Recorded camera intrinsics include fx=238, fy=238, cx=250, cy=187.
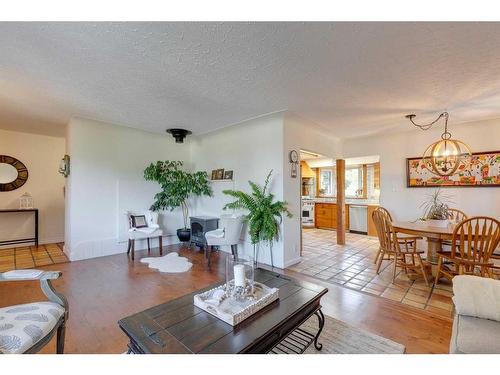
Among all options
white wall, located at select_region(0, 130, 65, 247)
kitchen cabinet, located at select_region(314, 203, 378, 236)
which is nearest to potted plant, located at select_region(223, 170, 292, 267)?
kitchen cabinet, located at select_region(314, 203, 378, 236)

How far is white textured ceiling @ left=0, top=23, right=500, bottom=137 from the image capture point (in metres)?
1.75

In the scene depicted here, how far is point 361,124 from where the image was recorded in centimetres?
418

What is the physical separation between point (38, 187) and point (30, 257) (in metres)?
1.76

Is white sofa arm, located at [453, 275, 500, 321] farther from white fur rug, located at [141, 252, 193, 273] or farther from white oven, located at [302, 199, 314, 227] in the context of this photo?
white oven, located at [302, 199, 314, 227]

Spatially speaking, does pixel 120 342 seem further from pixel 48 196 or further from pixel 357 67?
pixel 48 196

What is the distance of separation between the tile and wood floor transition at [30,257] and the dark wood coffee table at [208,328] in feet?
11.8

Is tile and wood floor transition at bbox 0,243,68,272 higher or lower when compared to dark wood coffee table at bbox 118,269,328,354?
lower

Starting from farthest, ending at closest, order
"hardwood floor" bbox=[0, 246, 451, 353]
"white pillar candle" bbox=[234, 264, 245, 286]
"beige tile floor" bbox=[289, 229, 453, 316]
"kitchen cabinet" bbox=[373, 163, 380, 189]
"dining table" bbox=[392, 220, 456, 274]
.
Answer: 1. "kitchen cabinet" bbox=[373, 163, 380, 189]
2. "dining table" bbox=[392, 220, 456, 274]
3. "beige tile floor" bbox=[289, 229, 453, 316]
4. "hardwood floor" bbox=[0, 246, 451, 353]
5. "white pillar candle" bbox=[234, 264, 245, 286]

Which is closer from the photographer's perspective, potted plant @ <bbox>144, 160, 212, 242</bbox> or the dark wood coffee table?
the dark wood coffee table

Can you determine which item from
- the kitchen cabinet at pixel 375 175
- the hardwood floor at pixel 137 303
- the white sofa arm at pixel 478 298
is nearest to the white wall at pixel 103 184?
the hardwood floor at pixel 137 303

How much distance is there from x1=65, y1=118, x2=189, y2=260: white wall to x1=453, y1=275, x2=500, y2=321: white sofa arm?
4799 mm

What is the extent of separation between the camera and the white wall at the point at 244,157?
3795mm

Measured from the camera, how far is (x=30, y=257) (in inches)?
162

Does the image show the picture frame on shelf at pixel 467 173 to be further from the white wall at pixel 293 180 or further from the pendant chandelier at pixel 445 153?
the white wall at pixel 293 180
